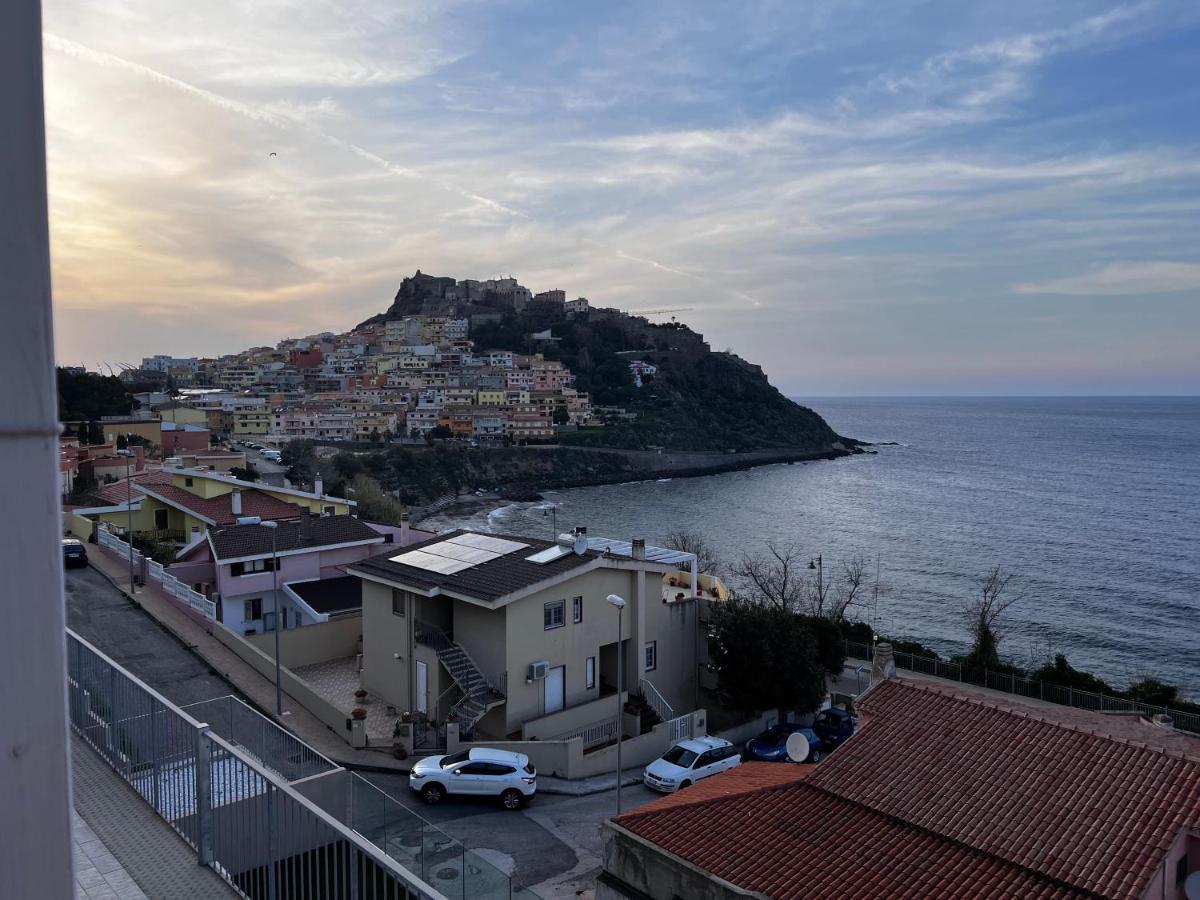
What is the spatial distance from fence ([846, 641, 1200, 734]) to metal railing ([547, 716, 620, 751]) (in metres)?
12.7

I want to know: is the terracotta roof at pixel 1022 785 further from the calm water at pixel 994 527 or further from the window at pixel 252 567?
the calm water at pixel 994 527

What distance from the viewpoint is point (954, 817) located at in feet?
38.1

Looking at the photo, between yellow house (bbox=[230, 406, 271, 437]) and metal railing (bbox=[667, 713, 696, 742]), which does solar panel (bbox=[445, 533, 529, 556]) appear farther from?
yellow house (bbox=[230, 406, 271, 437])

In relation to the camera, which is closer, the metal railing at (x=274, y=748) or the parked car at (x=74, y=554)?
the metal railing at (x=274, y=748)

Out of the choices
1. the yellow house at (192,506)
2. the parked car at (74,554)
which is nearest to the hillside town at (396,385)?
the yellow house at (192,506)

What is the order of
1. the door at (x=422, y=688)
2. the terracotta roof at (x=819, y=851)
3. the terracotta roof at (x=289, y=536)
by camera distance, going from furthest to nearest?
the terracotta roof at (x=289, y=536)
the door at (x=422, y=688)
the terracotta roof at (x=819, y=851)

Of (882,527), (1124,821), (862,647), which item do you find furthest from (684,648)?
(882,527)

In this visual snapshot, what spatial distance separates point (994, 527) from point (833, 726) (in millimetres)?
59791

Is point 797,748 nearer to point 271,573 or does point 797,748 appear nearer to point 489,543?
point 489,543

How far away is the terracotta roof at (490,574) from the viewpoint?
20016 millimetres

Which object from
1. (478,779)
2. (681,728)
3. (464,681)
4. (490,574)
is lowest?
(681,728)

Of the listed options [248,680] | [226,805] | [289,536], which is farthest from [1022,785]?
[289,536]

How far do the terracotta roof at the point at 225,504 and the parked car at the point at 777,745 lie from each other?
19.6 metres

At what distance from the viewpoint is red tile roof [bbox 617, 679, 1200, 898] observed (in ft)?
34.3
